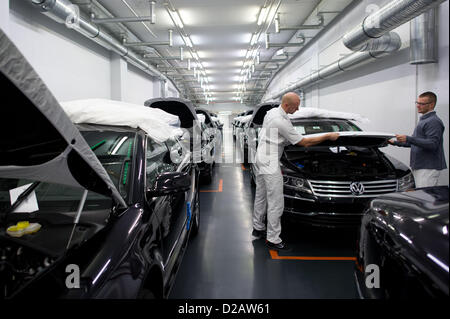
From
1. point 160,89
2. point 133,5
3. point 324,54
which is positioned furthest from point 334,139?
point 160,89

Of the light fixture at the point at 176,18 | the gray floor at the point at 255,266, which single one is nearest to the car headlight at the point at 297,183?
the gray floor at the point at 255,266

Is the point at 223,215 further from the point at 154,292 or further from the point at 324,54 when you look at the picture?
the point at 324,54

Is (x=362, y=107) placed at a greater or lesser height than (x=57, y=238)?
greater

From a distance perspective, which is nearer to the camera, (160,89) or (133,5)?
(133,5)

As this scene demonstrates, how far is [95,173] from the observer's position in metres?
1.22

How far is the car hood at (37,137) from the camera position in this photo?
811 mm

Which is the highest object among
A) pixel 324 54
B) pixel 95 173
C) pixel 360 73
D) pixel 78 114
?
pixel 324 54

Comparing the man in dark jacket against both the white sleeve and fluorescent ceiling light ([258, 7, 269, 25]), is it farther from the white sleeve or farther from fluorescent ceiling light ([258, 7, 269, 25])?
fluorescent ceiling light ([258, 7, 269, 25])

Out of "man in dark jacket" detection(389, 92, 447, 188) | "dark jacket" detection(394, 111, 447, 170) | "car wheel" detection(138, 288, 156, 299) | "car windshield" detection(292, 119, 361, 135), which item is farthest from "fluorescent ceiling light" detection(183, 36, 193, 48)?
"car wheel" detection(138, 288, 156, 299)

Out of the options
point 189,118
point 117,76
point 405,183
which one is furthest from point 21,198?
point 117,76

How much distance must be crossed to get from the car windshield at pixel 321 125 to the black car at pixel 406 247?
3.03 m

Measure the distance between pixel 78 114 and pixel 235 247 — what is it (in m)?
2.22

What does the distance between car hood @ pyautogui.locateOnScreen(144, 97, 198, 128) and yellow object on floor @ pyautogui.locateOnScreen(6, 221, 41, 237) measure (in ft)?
14.2

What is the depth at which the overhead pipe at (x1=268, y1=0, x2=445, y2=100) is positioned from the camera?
3.82 metres
